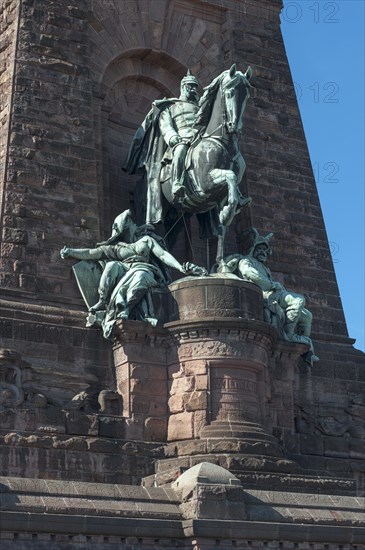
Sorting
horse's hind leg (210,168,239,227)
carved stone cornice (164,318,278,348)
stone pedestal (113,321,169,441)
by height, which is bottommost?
stone pedestal (113,321,169,441)

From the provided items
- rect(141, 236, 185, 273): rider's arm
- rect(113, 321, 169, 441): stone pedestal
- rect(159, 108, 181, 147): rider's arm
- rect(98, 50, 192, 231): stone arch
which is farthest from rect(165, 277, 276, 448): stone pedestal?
rect(98, 50, 192, 231): stone arch

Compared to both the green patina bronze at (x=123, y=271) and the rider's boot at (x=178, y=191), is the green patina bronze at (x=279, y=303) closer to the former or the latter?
the green patina bronze at (x=123, y=271)

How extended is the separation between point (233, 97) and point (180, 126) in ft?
6.01

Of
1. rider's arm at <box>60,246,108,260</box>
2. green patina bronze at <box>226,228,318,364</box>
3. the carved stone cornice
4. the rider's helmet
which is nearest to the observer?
the carved stone cornice

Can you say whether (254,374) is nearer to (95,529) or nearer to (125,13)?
(95,529)

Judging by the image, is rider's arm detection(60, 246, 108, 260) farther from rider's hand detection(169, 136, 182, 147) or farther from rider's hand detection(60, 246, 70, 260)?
rider's hand detection(169, 136, 182, 147)

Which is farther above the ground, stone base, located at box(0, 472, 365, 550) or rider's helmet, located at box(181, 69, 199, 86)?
rider's helmet, located at box(181, 69, 199, 86)

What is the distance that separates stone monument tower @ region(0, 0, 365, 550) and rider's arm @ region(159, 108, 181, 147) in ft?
4.41

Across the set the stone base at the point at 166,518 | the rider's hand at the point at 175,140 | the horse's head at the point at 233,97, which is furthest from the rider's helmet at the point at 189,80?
the stone base at the point at 166,518

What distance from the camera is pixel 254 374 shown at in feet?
80.0

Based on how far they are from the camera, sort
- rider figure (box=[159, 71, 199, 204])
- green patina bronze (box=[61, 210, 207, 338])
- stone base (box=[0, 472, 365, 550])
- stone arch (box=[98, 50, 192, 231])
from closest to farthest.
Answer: stone base (box=[0, 472, 365, 550]), green patina bronze (box=[61, 210, 207, 338]), rider figure (box=[159, 71, 199, 204]), stone arch (box=[98, 50, 192, 231])

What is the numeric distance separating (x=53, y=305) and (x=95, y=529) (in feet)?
23.0

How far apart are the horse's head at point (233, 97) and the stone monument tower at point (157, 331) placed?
0.48 ft

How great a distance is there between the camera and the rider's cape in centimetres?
2695
